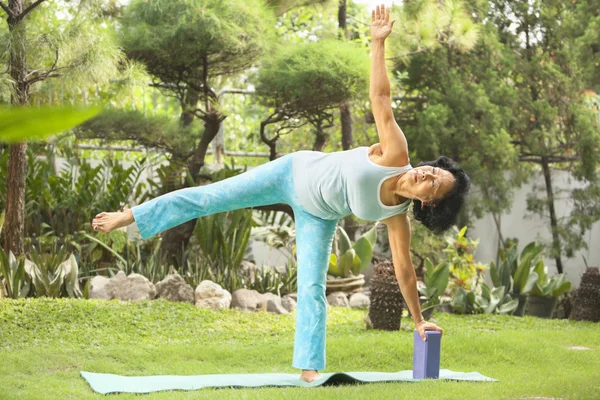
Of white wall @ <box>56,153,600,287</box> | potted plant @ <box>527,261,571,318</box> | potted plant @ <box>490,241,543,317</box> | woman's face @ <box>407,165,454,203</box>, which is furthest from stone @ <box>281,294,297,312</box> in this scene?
white wall @ <box>56,153,600,287</box>

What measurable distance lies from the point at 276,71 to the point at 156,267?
204 centimetres

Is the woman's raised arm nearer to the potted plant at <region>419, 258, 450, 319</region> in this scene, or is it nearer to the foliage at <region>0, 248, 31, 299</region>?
the potted plant at <region>419, 258, 450, 319</region>

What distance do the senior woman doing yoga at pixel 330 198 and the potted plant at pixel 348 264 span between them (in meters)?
3.38

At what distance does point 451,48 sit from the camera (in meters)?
8.80

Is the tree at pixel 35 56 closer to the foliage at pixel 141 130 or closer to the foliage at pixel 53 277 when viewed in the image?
the foliage at pixel 53 277

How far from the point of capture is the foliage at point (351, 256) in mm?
6934

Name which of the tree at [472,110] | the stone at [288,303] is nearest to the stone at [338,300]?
the stone at [288,303]

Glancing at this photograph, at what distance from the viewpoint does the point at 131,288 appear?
572cm

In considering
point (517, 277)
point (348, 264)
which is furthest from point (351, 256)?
point (517, 277)

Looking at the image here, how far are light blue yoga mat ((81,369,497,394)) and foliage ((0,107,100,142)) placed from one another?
2845 millimetres

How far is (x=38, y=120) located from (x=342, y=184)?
2591 mm

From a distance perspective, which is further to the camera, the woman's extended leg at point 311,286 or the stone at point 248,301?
the stone at point 248,301

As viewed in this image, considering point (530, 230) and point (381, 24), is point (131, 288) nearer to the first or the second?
point (381, 24)

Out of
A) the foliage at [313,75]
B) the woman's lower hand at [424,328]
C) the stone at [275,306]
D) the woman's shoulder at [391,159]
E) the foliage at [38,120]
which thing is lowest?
the stone at [275,306]
